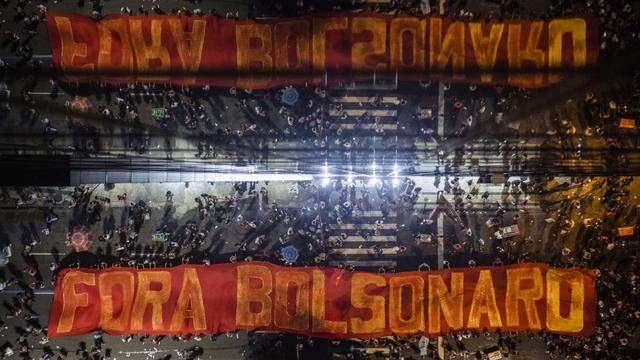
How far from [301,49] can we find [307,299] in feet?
27.7

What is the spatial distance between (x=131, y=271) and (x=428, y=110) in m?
11.5

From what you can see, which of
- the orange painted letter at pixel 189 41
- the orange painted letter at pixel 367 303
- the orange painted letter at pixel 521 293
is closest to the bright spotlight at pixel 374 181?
the orange painted letter at pixel 367 303

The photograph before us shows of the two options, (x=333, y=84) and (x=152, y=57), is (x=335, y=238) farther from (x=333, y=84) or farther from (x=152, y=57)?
(x=152, y=57)

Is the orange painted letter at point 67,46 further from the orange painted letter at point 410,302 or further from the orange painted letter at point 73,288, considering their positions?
the orange painted letter at point 410,302

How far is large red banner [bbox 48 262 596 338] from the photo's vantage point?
1628cm

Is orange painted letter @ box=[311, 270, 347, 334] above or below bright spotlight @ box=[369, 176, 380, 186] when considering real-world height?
below

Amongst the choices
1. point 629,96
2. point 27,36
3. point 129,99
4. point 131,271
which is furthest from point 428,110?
point 27,36

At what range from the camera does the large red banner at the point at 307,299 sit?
16281 mm

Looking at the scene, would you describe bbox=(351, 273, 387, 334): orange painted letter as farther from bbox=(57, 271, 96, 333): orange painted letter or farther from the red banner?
bbox=(57, 271, 96, 333): orange painted letter

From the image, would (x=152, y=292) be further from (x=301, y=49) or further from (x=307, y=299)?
(x=301, y=49)

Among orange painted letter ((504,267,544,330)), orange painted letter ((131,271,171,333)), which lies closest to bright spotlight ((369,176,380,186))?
orange painted letter ((504,267,544,330))

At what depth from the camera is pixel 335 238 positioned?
16547mm

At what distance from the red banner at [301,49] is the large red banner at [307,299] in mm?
6535

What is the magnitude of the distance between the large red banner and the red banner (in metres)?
6.53
